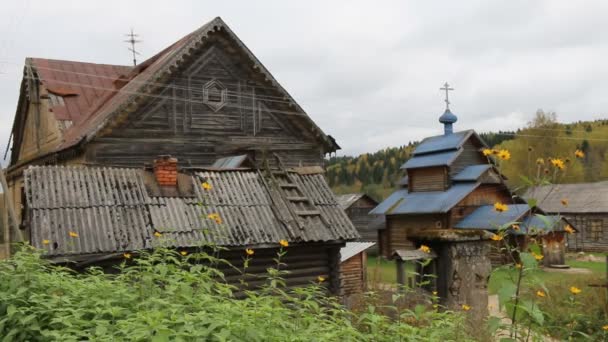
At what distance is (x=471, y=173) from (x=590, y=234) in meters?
12.5

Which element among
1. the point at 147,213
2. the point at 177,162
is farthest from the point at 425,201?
the point at 147,213

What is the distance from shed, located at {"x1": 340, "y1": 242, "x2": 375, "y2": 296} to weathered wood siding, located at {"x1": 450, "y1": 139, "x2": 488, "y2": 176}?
428 inches

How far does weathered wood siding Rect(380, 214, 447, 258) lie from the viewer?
2770 centimetres

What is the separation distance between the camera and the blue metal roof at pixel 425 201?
26.8m

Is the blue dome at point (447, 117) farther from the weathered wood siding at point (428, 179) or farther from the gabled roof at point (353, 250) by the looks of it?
the gabled roof at point (353, 250)

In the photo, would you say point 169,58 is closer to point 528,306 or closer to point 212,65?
point 212,65

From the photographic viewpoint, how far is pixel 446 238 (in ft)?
29.3

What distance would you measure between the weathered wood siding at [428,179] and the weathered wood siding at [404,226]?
75.9 inches

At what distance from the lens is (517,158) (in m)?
49.3

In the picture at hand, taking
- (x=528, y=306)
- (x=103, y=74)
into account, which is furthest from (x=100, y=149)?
(x=528, y=306)

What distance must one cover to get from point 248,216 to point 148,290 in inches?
246

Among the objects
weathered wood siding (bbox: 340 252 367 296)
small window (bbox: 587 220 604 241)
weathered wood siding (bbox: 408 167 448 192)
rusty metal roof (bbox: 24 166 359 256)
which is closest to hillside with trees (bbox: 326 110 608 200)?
small window (bbox: 587 220 604 241)

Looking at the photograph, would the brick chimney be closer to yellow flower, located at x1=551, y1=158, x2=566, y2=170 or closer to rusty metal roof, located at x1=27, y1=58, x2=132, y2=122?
yellow flower, located at x1=551, y1=158, x2=566, y2=170

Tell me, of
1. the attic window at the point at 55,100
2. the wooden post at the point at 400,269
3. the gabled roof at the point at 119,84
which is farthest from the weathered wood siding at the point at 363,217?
the wooden post at the point at 400,269
